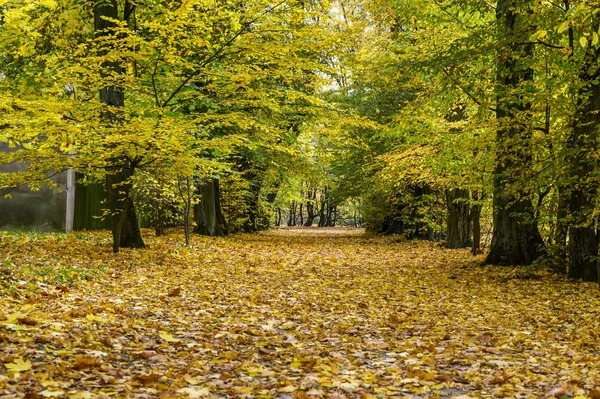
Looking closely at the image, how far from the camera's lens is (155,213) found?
19.0m

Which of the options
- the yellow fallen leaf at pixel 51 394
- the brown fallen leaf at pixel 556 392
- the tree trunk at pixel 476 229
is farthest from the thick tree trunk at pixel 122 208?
the tree trunk at pixel 476 229

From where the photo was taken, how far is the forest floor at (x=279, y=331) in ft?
14.4

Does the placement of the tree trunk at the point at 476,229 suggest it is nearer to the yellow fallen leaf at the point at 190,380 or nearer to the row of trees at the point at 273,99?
the row of trees at the point at 273,99

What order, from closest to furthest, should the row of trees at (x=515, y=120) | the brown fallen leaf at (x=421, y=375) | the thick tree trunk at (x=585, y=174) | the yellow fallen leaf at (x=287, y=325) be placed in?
1. the brown fallen leaf at (x=421, y=375)
2. the yellow fallen leaf at (x=287, y=325)
3. the thick tree trunk at (x=585, y=174)
4. the row of trees at (x=515, y=120)

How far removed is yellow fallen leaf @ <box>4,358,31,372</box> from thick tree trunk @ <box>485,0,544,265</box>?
8.40 m

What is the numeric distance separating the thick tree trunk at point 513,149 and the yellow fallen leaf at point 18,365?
27.6ft

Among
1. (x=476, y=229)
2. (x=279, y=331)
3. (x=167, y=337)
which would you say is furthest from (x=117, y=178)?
(x=476, y=229)

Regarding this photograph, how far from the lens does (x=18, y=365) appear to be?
4148 millimetres

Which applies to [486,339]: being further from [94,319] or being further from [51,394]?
[51,394]

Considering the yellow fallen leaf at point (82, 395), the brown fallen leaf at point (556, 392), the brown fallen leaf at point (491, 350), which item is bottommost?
the brown fallen leaf at point (491, 350)

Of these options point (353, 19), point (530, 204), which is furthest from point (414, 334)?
point (353, 19)

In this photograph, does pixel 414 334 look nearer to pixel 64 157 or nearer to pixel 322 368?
pixel 322 368

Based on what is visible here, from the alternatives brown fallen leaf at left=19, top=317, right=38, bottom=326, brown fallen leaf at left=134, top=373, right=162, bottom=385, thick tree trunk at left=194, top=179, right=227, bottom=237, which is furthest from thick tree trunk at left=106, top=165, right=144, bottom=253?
brown fallen leaf at left=134, top=373, right=162, bottom=385

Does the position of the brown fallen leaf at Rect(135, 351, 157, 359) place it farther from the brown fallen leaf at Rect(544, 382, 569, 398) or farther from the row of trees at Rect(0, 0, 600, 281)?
the brown fallen leaf at Rect(544, 382, 569, 398)
